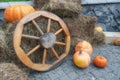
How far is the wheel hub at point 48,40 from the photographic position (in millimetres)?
3779

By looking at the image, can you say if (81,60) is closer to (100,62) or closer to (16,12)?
(100,62)

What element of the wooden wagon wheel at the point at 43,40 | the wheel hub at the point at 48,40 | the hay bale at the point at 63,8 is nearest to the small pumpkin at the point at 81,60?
the wooden wagon wheel at the point at 43,40

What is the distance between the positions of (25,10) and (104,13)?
1954 millimetres

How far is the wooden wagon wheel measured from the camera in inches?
144

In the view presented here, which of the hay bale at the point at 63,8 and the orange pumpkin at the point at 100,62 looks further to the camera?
the hay bale at the point at 63,8

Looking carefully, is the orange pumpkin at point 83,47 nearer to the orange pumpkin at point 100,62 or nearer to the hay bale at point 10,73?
the orange pumpkin at point 100,62

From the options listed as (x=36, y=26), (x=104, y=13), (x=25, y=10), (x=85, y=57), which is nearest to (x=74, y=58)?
(x=85, y=57)

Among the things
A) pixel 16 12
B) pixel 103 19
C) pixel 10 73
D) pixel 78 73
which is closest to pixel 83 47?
pixel 78 73

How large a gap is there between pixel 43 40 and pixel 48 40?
0.08 metres

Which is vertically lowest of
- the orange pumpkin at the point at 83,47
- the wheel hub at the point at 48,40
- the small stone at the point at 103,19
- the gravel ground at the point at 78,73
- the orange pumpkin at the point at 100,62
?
the gravel ground at the point at 78,73

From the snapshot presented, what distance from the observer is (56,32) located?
4.00 metres

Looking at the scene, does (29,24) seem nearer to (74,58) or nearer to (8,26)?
(8,26)

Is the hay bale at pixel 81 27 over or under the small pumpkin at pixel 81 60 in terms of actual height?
over

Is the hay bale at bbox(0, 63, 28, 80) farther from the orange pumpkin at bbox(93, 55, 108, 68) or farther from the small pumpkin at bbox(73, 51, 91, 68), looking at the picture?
the orange pumpkin at bbox(93, 55, 108, 68)
